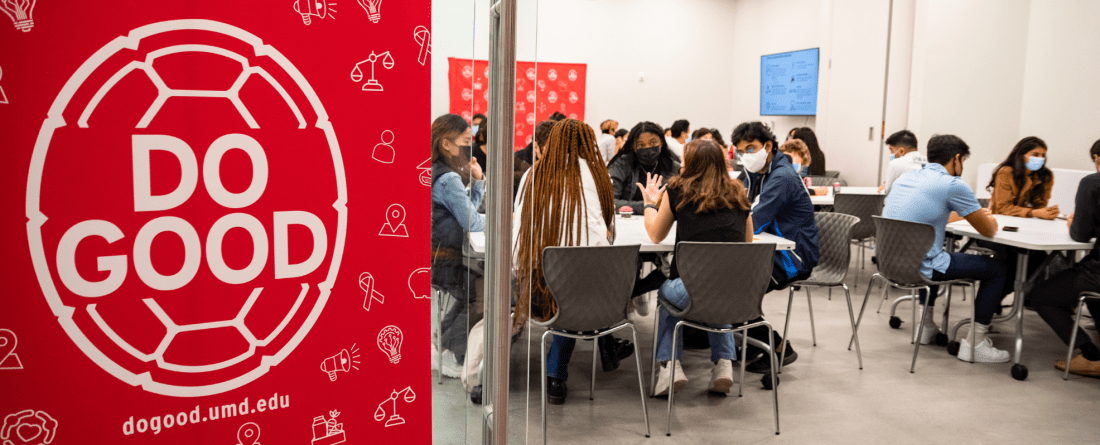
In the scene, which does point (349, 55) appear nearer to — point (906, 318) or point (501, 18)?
point (501, 18)

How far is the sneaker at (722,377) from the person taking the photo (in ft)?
10.6

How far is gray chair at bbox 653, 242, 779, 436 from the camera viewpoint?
279cm

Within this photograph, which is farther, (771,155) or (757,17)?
(757,17)

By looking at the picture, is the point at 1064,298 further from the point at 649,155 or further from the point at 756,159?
the point at 649,155

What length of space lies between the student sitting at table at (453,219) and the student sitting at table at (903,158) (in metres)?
5.10

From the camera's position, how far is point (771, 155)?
150 inches

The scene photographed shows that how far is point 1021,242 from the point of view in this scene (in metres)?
3.51

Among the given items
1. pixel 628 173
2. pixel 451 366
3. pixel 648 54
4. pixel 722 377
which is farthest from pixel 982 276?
pixel 648 54

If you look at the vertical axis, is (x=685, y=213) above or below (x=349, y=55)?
below

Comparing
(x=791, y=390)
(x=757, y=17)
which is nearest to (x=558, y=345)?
(x=791, y=390)

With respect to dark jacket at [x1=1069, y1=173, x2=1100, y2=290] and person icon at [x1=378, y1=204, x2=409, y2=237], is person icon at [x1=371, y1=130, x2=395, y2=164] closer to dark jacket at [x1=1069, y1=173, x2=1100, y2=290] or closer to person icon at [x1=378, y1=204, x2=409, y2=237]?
person icon at [x1=378, y1=204, x2=409, y2=237]

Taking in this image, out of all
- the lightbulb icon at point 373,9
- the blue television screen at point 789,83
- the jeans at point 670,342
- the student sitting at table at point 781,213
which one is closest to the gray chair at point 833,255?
the student sitting at table at point 781,213

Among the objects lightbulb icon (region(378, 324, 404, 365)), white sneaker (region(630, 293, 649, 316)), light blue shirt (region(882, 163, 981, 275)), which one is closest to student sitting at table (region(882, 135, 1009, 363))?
light blue shirt (region(882, 163, 981, 275))

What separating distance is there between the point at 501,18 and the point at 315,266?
0.48 m
